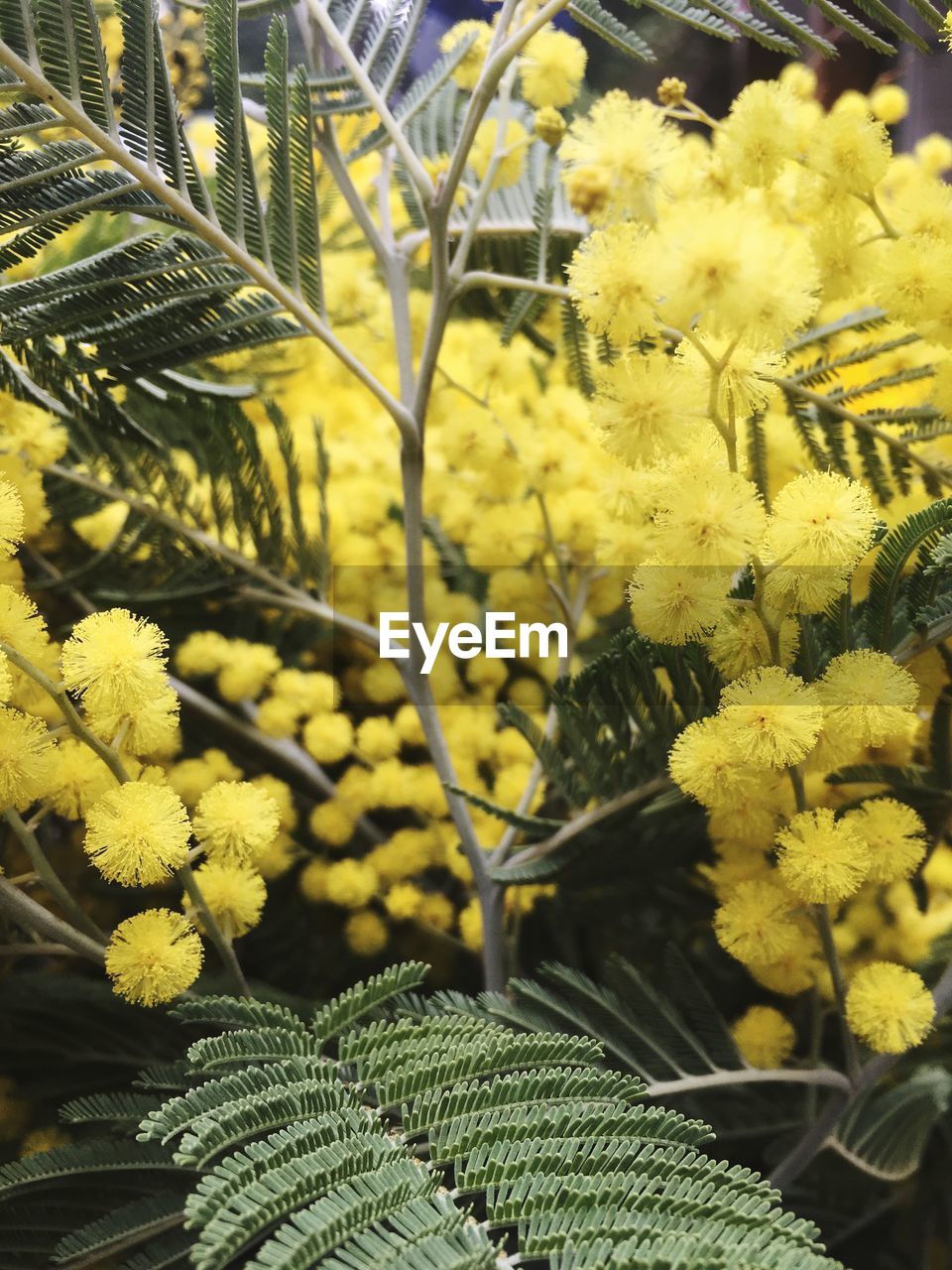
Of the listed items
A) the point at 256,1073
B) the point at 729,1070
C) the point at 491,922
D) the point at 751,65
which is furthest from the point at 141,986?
the point at 751,65

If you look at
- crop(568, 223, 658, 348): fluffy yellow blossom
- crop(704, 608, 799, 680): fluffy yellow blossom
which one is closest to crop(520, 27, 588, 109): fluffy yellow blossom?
crop(568, 223, 658, 348): fluffy yellow blossom

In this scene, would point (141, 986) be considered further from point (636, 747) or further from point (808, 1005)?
point (808, 1005)

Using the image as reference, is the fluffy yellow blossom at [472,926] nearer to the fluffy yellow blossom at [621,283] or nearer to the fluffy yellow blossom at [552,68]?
the fluffy yellow blossom at [621,283]

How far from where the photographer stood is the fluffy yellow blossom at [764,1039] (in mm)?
610

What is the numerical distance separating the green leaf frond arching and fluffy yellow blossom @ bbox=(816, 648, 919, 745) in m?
0.19

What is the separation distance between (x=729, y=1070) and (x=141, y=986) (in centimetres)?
34

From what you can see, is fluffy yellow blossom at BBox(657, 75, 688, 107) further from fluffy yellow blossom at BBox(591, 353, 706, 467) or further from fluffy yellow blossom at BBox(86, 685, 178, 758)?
fluffy yellow blossom at BBox(86, 685, 178, 758)

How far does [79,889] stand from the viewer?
0.70 m

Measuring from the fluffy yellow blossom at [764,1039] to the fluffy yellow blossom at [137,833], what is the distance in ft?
1.15

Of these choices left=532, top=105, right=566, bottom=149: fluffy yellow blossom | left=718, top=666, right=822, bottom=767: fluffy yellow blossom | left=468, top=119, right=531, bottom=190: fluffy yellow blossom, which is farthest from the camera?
left=468, top=119, right=531, bottom=190: fluffy yellow blossom

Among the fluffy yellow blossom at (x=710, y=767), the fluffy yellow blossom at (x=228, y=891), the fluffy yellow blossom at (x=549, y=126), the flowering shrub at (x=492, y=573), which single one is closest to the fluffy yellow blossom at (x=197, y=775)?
the flowering shrub at (x=492, y=573)

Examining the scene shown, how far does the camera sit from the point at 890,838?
0.53 meters

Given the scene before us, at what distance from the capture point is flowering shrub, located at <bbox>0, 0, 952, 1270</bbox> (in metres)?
0.46

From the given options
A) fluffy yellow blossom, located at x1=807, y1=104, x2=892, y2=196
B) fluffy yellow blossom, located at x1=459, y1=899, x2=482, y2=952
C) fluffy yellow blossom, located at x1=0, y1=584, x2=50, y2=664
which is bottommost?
fluffy yellow blossom, located at x1=459, y1=899, x2=482, y2=952
